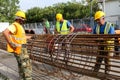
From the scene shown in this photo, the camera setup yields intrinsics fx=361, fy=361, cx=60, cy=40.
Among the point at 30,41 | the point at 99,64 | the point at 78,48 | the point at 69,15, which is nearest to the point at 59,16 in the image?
the point at 30,41

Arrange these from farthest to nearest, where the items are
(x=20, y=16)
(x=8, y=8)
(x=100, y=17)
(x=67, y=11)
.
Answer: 1. (x=8, y=8)
2. (x=67, y=11)
3. (x=20, y=16)
4. (x=100, y=17)

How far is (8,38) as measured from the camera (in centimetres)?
823

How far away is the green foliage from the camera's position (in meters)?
61.5

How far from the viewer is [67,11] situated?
65.9m

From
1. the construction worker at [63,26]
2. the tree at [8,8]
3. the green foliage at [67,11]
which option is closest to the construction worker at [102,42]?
the construction worker at [63,26]

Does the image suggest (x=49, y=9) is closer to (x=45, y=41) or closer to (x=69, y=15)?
(x=69, y=15)

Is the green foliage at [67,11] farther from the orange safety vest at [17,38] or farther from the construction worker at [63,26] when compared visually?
the orange safety vest at [17,38]

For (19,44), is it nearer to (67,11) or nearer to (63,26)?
(63,26)

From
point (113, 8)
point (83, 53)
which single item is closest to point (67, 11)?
point (113, 8)

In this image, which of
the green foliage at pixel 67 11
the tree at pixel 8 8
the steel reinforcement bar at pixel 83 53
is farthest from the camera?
the tree at pixel 8 8

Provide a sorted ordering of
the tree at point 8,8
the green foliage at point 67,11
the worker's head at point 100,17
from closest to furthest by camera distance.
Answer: the worker's head at point 100,17 < the green foliage at point 67,11 < the tree at point 8,8

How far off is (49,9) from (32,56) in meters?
60.0

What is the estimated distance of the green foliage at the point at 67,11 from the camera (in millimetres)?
61469

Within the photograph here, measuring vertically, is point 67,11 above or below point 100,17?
below
